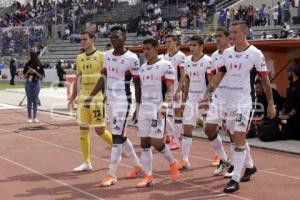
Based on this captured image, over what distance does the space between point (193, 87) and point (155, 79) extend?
1.90m

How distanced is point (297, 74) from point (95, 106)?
5274 mm

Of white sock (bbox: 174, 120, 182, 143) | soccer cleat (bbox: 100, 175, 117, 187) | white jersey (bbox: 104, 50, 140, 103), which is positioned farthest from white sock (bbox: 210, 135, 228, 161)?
white sock (bbox: 174, 120, 182, 143)

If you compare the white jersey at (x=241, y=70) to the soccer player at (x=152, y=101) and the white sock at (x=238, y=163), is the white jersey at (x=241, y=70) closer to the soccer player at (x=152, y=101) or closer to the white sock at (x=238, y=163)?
the white sock at (x=238, y=163)

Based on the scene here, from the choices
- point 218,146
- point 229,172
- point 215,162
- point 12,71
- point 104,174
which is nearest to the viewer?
point 229,172

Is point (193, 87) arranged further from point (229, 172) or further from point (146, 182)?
point (146, 182)

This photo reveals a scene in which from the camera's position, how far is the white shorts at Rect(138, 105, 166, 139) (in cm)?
775

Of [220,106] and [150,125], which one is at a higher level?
[220,106]

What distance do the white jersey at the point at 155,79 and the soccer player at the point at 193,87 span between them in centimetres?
144

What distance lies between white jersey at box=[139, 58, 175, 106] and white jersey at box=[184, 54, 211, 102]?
1.69 metres

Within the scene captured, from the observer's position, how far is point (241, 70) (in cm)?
754

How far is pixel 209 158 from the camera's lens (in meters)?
10.2

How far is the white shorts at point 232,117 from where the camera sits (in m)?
7.48

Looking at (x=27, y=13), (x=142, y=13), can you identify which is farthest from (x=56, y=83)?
(x=27, y=13)

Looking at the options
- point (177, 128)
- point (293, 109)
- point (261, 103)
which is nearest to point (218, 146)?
point (177, 128)
